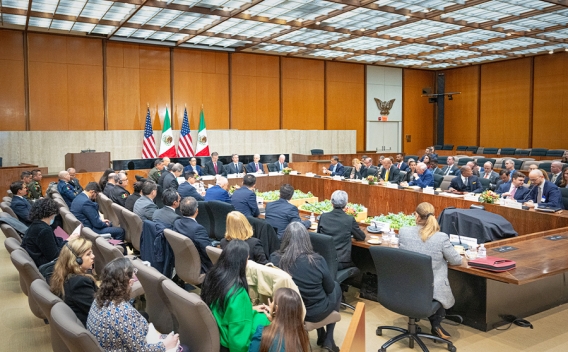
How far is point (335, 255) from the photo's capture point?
4.52 meters

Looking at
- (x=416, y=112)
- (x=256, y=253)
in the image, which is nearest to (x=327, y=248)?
(x=256, y=253)

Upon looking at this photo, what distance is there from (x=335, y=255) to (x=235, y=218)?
1013 mm

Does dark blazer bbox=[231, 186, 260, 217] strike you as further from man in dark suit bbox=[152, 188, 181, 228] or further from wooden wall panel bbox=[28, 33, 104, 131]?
wooden wall panel bbox=[28, 33, 104, 131]

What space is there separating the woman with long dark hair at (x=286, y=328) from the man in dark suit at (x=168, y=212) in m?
3.14

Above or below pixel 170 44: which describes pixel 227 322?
below

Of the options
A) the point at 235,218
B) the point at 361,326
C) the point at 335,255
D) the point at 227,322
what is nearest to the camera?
the point at 361,326

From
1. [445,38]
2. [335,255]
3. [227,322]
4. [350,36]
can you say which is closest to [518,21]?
[445,38]

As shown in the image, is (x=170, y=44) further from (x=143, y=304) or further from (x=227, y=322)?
(x=227, y=322)

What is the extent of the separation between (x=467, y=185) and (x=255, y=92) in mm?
9397

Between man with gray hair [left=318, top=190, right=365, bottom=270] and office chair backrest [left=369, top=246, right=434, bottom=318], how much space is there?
0.81 m

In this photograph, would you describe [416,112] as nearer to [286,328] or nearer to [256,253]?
[256,253]

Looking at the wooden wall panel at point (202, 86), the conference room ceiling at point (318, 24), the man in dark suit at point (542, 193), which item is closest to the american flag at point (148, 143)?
the wooden wall panel at point (202, 86)

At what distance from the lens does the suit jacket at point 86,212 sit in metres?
6.30

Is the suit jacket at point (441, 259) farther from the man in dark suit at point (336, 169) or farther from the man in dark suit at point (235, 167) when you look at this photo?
the man in dark suit at point (235, 167)
